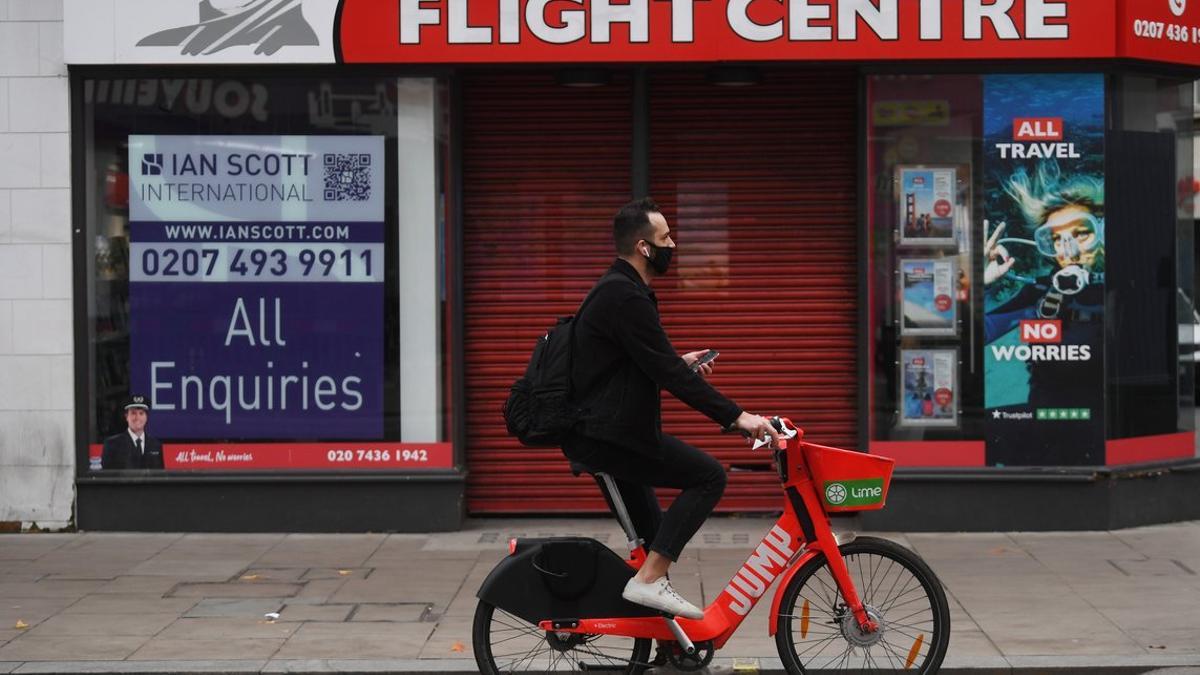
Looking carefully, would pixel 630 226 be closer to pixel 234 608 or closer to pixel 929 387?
pixel 234 608

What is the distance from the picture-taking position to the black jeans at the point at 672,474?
602 centimetres

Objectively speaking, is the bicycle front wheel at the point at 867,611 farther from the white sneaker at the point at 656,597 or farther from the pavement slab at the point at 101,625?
the pavement slab at the point at 101,625

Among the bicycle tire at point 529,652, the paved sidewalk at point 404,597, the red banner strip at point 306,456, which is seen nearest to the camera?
the bicycle tire at point 529,652

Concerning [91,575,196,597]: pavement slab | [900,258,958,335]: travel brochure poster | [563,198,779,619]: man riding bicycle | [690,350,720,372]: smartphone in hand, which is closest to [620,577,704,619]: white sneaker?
[563,198,779,619]: man riding bicycle

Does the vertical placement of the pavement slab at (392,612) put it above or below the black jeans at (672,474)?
below

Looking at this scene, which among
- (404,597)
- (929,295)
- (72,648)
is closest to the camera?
(72,648)

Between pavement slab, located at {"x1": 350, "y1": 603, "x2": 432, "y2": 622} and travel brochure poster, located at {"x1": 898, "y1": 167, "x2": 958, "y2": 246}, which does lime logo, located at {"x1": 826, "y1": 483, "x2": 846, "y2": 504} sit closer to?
pavement slab, located at {"x1": 350, "y1": 603, "x2": 432, "y2": 622}

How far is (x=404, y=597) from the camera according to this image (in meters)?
8.40

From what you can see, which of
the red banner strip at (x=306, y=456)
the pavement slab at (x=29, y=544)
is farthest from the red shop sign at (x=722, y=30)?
the pavement slab at (x=29, y=544)

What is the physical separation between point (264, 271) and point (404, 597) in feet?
9.61

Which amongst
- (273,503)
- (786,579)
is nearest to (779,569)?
(786,579)

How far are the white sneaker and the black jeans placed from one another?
139 mm

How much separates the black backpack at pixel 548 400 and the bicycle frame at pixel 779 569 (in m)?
0.63

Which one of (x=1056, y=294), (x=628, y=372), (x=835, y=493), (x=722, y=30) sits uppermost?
(x=722, y=30)
